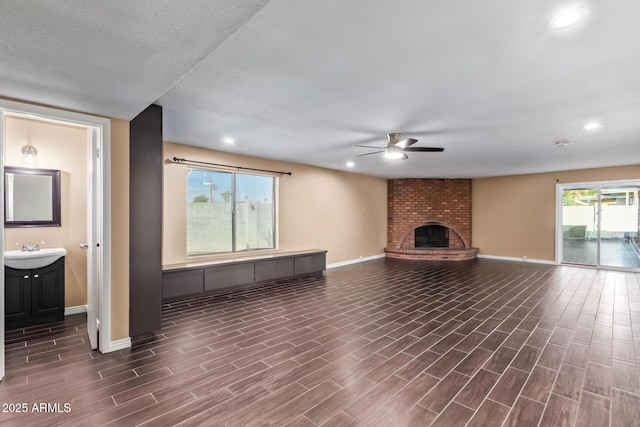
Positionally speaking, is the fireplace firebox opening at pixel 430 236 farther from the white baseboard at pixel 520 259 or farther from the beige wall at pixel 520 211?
the white baseboard at pixel 520 259

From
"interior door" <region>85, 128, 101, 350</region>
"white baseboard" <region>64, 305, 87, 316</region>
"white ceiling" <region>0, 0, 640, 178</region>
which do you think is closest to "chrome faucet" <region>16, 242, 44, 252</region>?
"white baseboard" <region>64, 305, 87, 316</region>

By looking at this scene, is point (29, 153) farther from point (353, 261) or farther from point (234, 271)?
point (353, 261)

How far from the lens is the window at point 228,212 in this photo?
16.9 ft

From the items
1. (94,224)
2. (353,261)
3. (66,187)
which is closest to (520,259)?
(353,261)

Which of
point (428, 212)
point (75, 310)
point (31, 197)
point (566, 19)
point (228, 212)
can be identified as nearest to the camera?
point (566, 19)

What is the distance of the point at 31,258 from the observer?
132 inches

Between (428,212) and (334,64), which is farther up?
(334,64)

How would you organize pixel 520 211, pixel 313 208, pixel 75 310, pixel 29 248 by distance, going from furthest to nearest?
pixel 520 211 → pixel 313 208 → pixel 75 310 → pixel 29 248

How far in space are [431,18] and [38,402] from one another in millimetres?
3565

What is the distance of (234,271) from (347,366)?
298cm

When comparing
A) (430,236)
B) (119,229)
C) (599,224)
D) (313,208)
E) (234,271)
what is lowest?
(234,271)

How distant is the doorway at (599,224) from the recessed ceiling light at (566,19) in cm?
738

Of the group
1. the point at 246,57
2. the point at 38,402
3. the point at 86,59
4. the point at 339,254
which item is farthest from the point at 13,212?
the point at 339,254

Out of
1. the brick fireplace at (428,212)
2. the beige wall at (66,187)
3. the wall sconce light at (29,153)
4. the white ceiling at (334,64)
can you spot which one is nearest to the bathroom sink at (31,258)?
the beige wall at (66,187)
